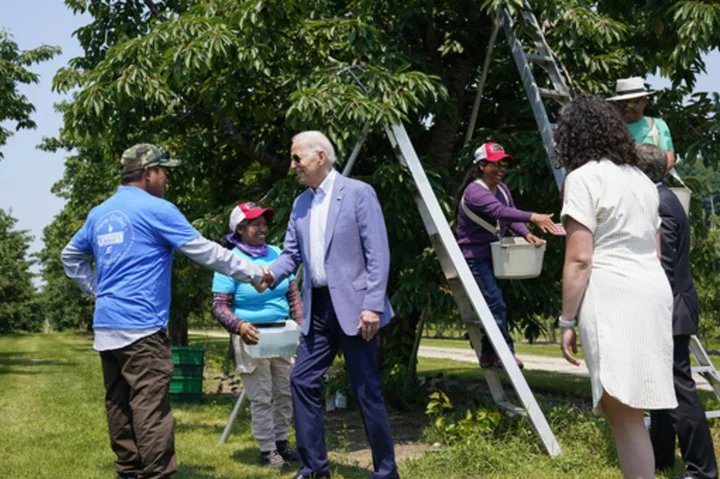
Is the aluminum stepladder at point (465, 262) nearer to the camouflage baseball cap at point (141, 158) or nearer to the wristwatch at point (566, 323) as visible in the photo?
the camouflage baseball cap at point (141, 158)

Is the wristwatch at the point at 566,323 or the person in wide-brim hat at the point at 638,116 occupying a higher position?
the person in wide-brim hat at the point at 638,116

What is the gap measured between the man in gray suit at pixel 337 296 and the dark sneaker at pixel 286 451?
3.91 feet

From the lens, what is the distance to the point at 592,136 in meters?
3.94

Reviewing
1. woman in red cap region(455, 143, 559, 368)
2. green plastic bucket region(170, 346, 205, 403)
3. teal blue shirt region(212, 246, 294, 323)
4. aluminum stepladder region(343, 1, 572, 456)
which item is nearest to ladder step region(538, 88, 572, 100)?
aluminum stepladder region(343, 1, 572, 456)

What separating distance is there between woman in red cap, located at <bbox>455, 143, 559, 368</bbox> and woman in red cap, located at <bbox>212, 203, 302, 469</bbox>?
1.41 metres

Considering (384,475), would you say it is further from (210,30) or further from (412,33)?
(412,33)

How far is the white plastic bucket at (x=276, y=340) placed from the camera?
589cm

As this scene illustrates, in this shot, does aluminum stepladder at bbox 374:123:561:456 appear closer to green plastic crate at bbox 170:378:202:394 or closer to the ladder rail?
the ladder rail

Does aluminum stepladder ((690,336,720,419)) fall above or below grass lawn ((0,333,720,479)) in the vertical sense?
above

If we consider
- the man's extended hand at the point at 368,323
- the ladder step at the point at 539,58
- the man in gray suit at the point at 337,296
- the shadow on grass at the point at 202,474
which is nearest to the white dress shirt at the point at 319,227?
the man in gray suit at the point at 337,296

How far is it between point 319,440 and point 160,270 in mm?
1447

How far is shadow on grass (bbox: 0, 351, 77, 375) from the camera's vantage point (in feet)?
58.5

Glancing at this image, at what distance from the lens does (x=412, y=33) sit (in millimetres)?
9117

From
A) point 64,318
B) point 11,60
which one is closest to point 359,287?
point 11,60
